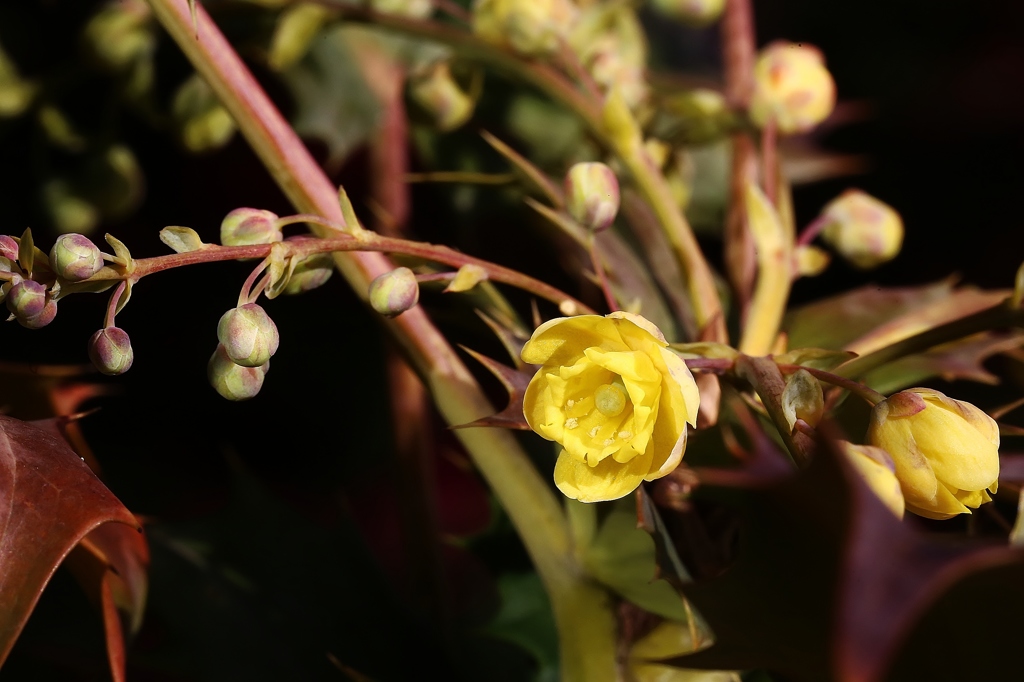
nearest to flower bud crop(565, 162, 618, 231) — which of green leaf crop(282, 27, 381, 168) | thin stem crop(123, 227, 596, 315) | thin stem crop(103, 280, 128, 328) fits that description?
thin stem crop(123, 227, 596, 315)

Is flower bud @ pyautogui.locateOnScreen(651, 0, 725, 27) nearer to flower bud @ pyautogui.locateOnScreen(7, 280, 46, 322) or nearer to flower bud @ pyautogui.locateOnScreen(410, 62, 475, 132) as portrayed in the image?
flower bud @ pyautogui.locateOnScreen(410, 62, 475, 132)

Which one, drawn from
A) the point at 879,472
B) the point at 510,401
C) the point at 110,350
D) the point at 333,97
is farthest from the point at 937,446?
the point at 333,97

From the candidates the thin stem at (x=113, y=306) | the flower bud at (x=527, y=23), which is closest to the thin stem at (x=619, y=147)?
the flower bud at (x=527, y=23)

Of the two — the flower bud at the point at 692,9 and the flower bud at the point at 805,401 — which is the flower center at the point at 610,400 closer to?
the flower bud at the point at 805,401

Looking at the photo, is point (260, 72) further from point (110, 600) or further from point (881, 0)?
point (881, 0)

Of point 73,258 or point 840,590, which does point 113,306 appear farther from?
point 840,590
